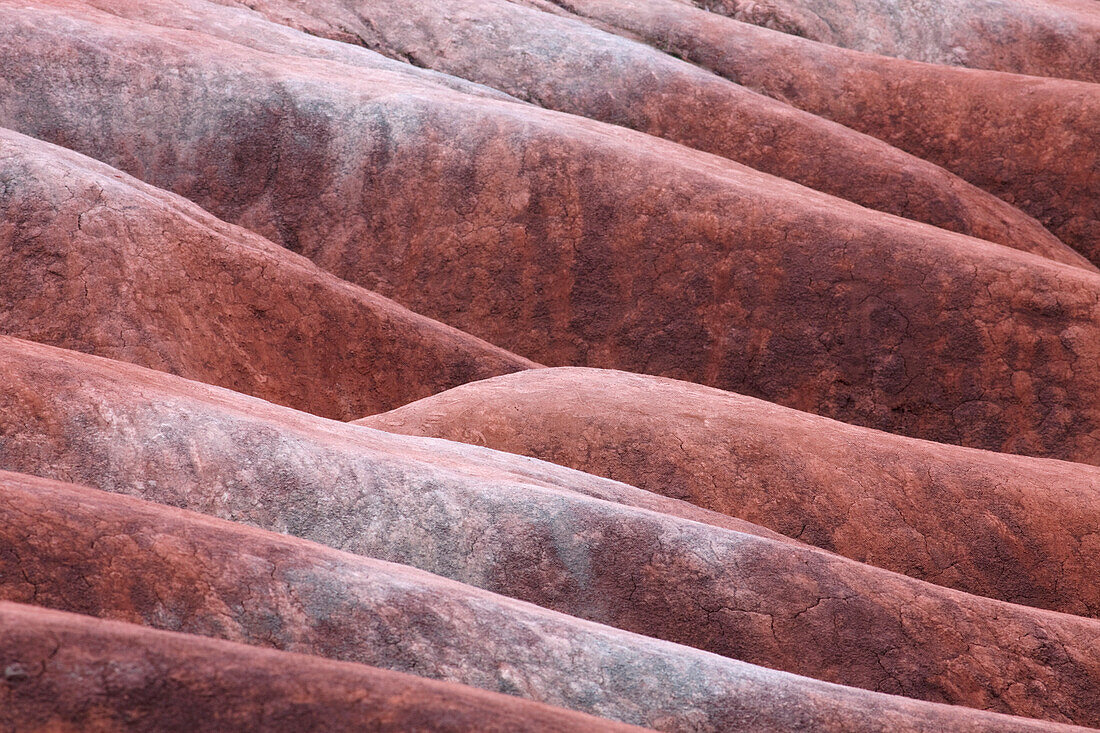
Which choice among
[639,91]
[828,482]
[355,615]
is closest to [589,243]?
[639,91]

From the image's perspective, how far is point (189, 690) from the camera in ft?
10.3

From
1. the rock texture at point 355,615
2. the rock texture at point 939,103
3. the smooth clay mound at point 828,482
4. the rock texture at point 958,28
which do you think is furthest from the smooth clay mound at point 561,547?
the rock texture at point 958,28

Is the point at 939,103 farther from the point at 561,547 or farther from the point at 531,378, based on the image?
the point at 561,547

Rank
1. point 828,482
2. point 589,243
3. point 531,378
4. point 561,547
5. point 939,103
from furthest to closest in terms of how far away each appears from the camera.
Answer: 1. point 939,103
2. point 589,243
3. point 531,378
4. point 828,482
5. point 561,547

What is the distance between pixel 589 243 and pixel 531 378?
3.68 metres

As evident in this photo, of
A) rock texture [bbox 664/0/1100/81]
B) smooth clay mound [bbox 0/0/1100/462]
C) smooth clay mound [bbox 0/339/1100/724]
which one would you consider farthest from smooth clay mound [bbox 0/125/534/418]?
rock texture [bbox 664/0/1100/81]

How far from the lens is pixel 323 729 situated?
3.12 metres

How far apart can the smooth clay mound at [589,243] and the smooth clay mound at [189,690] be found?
31.7ft

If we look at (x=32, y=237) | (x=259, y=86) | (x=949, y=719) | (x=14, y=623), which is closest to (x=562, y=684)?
(x=949, y=719)

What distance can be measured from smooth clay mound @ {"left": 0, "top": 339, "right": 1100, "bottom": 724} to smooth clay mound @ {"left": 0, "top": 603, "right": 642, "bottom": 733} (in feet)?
8.78

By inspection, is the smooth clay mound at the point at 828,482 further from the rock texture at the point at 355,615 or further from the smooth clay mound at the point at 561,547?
the rock texture at the point at 355,615

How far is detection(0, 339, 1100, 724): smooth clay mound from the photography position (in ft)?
20.0

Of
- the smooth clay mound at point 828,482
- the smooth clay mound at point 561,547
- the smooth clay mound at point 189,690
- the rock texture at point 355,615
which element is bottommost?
the smooth clay mound at point 828,482

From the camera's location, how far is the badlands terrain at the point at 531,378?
4.65 metres
